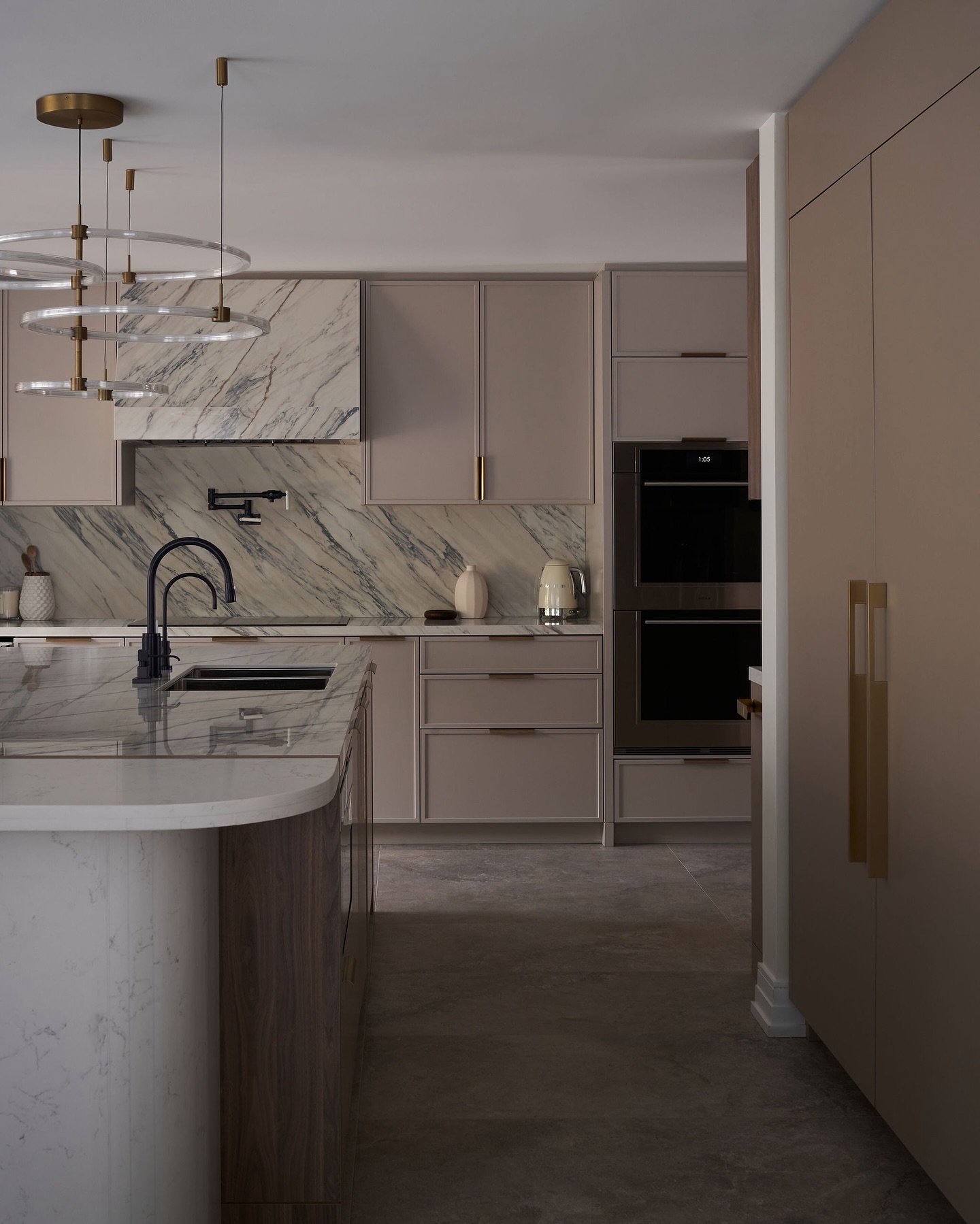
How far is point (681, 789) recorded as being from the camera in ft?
15.6

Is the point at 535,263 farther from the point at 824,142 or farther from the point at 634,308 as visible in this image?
the point at 824,142

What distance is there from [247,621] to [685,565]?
6.40ft

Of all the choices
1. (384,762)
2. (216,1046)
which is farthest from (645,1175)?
(384,762)

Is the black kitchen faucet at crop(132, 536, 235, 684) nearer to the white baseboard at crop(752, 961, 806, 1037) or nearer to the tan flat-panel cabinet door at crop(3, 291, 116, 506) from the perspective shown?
the white baseboard at crop(752, 961, 806, 1037)

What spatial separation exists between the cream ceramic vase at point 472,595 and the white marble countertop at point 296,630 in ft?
1.17

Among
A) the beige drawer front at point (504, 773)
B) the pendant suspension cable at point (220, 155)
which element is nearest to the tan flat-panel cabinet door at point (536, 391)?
the beige drawer front at point (504, 773)

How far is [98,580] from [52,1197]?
3966mm

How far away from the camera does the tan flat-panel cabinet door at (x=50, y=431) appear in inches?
191

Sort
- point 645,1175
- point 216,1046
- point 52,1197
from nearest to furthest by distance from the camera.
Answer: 1. point 52,1197
2. point 216,1046
3. point 645,1175

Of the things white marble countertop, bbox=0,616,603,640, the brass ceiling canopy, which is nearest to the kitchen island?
the brass ceiling canopy

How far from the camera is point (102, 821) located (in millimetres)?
1483

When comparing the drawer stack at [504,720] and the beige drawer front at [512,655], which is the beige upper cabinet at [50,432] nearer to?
the beige drawer front at [512,655]

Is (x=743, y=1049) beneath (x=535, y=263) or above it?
beneath

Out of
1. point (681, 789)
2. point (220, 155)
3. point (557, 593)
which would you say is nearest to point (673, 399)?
point (557, 593)
